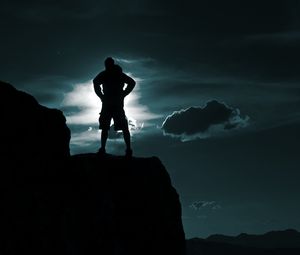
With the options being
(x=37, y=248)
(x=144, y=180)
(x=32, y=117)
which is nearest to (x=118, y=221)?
(x=144, y=180)

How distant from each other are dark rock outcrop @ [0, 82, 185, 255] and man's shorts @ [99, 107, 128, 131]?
1.57 metres

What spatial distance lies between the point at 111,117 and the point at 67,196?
3618 mm

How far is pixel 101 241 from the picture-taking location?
18438 mm

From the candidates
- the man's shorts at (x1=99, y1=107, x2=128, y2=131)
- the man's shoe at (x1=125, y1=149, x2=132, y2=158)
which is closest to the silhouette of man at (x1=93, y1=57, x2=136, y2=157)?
the man's shorts at (x1=99, y1=107, x2=128, y2=131)

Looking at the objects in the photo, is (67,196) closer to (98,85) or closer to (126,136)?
(126,136)

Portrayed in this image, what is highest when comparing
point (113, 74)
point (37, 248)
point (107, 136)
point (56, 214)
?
point (113, 74)

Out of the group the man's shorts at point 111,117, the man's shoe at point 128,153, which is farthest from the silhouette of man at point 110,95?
the man's shoe at point 128,153

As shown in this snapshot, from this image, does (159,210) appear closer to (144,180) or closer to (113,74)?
(144,180)

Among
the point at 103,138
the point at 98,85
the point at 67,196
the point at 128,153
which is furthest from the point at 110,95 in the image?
the point at 67,196

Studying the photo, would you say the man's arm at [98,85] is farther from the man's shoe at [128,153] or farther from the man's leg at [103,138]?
the man's shoe at [128,153]

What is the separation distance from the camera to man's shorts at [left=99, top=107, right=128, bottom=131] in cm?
1945

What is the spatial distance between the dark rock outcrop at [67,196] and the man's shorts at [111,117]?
5.14 feet

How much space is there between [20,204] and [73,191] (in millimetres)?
2492

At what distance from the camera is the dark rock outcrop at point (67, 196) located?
16.6 meters
